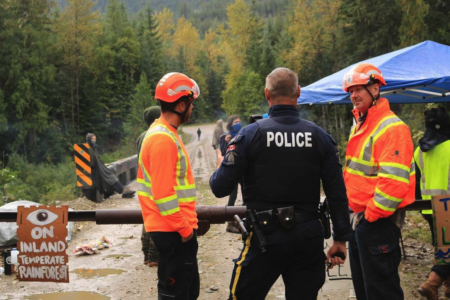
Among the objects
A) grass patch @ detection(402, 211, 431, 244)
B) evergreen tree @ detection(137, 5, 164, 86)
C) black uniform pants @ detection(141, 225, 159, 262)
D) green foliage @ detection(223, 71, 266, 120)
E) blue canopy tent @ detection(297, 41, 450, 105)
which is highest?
evergreen tree @ detection(137, 5, 164, 86)

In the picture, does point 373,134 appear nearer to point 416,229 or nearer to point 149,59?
point 416,229

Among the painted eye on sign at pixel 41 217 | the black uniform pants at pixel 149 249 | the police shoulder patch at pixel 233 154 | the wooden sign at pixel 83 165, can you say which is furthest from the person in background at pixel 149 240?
the wooden sign at pixel 83 165

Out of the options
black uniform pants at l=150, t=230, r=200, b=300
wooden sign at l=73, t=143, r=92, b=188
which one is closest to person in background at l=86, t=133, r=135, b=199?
wooden sign at l=73, t=143, r=92, b=188

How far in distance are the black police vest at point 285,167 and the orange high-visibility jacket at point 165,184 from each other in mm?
702

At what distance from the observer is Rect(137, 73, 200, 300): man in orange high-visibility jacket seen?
3.88 m

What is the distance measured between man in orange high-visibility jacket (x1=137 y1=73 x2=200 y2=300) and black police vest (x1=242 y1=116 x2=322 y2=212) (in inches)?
28.5

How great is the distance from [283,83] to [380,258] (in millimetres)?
1624

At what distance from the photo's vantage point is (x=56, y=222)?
476 cm

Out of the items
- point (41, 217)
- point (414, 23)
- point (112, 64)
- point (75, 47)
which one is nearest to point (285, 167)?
point (41, 217)

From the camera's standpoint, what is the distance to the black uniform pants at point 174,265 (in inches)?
156

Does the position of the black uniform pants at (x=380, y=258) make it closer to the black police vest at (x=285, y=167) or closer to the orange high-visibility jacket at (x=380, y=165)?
the orange high-visibility jacket at (x=380, y=165)

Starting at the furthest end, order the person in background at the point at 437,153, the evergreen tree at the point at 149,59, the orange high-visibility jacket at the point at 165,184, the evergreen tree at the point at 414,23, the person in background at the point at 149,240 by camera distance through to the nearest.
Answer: the evergreen tree at the point at 149,59 → the evergreen tree at the point at 414,23 → the person in background at the point at 149,240 → the person in background at the point at 437,153 → the orange high-visibility jacket at the point at 165,184

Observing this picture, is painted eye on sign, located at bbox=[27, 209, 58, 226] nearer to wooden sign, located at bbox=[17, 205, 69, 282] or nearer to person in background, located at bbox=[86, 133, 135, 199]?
wooden sign, located at bbox=[17, 205, 69, 282]

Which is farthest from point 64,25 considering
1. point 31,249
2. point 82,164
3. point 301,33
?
point 31,249
